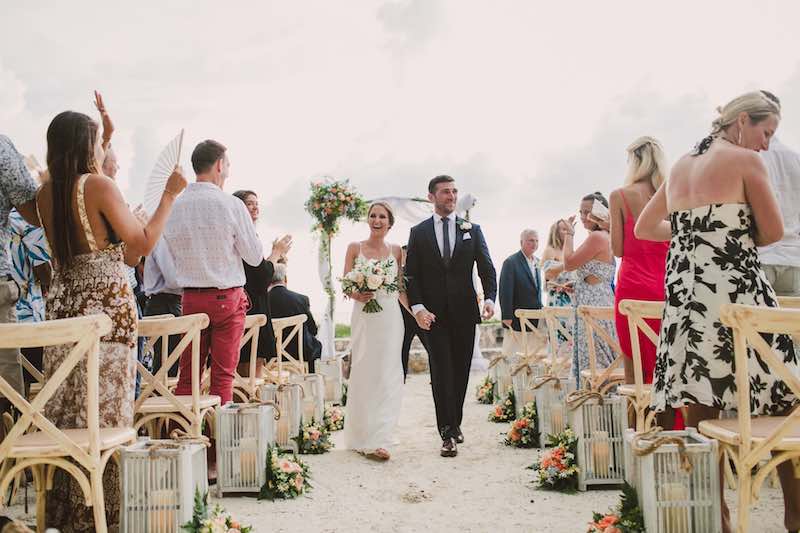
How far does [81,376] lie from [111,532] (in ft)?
2.50

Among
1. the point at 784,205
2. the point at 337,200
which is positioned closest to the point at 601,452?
the point at 784,205

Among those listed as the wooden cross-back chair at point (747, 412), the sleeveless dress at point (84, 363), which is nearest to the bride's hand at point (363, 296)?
the sleeveless dress at point (84, 363)

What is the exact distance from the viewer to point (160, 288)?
18.8 feet

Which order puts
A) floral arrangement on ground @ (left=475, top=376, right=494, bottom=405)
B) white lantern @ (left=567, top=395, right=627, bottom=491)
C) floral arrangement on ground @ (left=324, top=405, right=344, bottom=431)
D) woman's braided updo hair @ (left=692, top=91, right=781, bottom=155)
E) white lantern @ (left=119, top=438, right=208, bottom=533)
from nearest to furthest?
1. white lantern @ (left=119, top=438, right=208, bottom=533)
2. woman's braided updo hair @ (left=692, top=91, right=781, bottom=155)
3. white lantern @ (left=567, top=395, right=627, bottom=491)
4. floral arrangement on ground @ (left=324, top=405, right=344, bottom=431)
5. floral arrangement on ground @ (left=475, top=376, right=494, bottom=405)

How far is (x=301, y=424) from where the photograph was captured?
6566 mm

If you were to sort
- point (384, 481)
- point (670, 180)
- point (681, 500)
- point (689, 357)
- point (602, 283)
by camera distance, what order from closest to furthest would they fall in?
point (681, 500) < point (689, 357) < point (670, 180) < point (384, 481) < point (602, 283)

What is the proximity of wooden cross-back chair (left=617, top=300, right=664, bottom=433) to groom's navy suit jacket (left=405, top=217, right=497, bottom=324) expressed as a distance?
6.48 feet

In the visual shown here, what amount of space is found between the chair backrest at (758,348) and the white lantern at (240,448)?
2954 mm

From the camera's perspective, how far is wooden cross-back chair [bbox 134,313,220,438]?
408cm

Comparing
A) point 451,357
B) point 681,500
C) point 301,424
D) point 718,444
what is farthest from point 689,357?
point 301,424

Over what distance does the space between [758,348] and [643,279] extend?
2.12 m

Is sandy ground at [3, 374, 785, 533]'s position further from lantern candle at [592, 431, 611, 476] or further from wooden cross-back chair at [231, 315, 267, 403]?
wooden cross-back chair at [231, 315, 267, 403]

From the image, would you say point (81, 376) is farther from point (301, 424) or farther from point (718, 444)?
point (301, 424)

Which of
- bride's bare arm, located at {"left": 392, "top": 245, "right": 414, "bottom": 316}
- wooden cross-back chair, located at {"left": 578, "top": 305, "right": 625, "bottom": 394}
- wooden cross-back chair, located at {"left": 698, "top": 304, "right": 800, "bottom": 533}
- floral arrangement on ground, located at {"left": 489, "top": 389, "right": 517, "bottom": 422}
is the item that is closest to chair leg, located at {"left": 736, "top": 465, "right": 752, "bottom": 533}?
wooden cross-back chair, located at {"left": 698, "top": 304, "right": 800, "bottom": 533}
